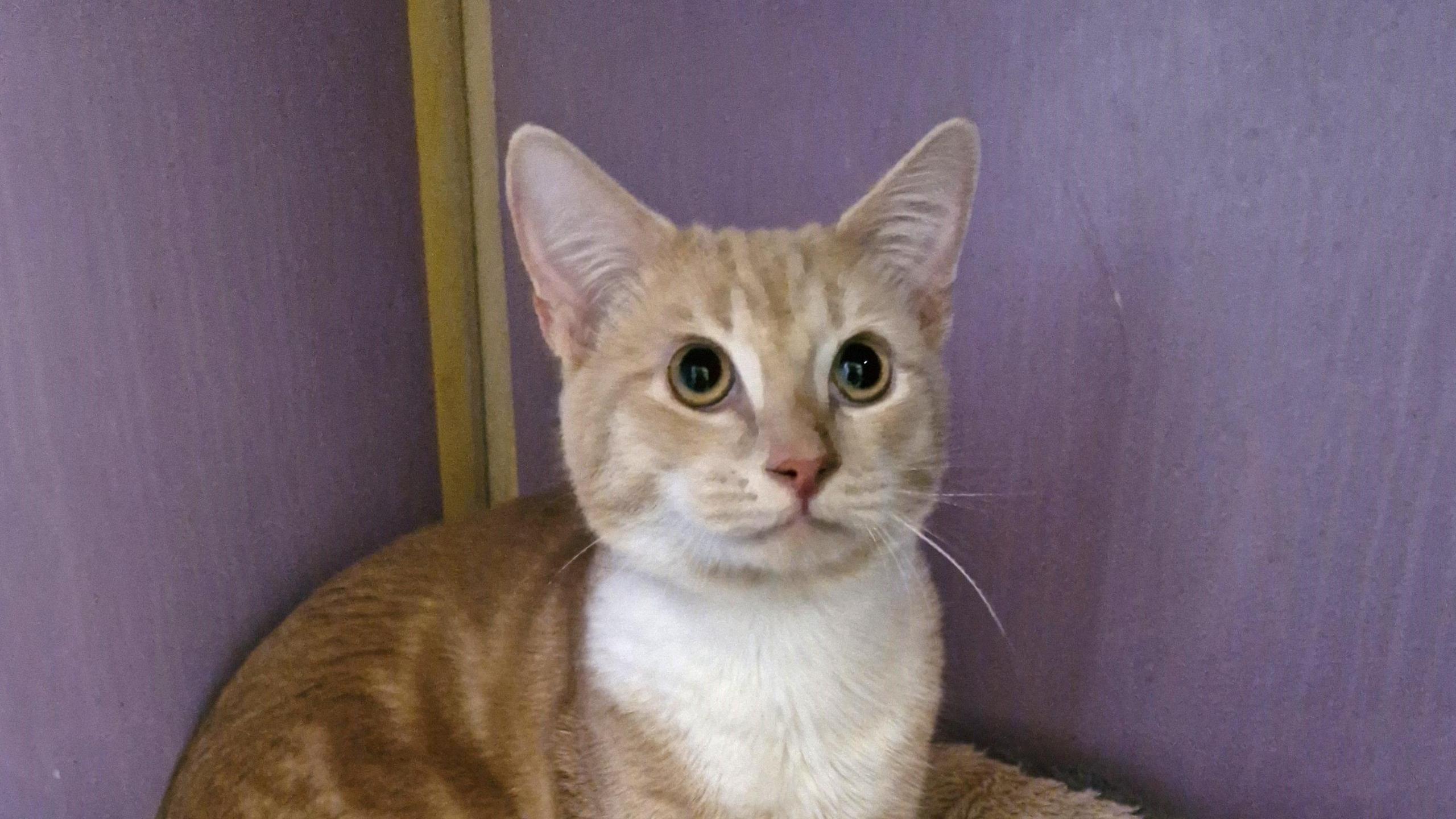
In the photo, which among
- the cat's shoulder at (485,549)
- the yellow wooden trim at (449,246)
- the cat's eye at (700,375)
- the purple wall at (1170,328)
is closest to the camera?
the cat's eye at (700,375)

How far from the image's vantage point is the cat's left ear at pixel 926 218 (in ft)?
3.21

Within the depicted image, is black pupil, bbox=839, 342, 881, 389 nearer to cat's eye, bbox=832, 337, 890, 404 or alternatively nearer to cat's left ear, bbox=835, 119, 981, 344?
cat's eye, bbox=832, 337, 890, 404

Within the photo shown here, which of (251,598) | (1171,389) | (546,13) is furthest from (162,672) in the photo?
(1171,389)

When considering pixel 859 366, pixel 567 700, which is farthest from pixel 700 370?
pixel 567 700

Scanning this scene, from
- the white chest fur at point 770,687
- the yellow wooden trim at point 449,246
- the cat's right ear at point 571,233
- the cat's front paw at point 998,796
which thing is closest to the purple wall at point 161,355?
the yellow wooden trim at point 449,246

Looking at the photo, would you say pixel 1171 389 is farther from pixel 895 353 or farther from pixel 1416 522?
pixel 895 353

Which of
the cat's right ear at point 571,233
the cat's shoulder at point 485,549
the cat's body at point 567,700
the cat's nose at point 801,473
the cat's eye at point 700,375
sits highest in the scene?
the cat's right ear at point 571,233

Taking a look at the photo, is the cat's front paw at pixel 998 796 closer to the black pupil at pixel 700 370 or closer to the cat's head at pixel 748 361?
the cat's head at pixel 748 361

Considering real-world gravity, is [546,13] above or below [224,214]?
above

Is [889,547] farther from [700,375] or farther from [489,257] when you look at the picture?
[489,257]

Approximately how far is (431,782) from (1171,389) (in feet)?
3.50

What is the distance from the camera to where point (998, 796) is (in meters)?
1.32

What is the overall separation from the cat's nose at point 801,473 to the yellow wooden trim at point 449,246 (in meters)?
0.85

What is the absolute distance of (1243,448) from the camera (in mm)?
1210
